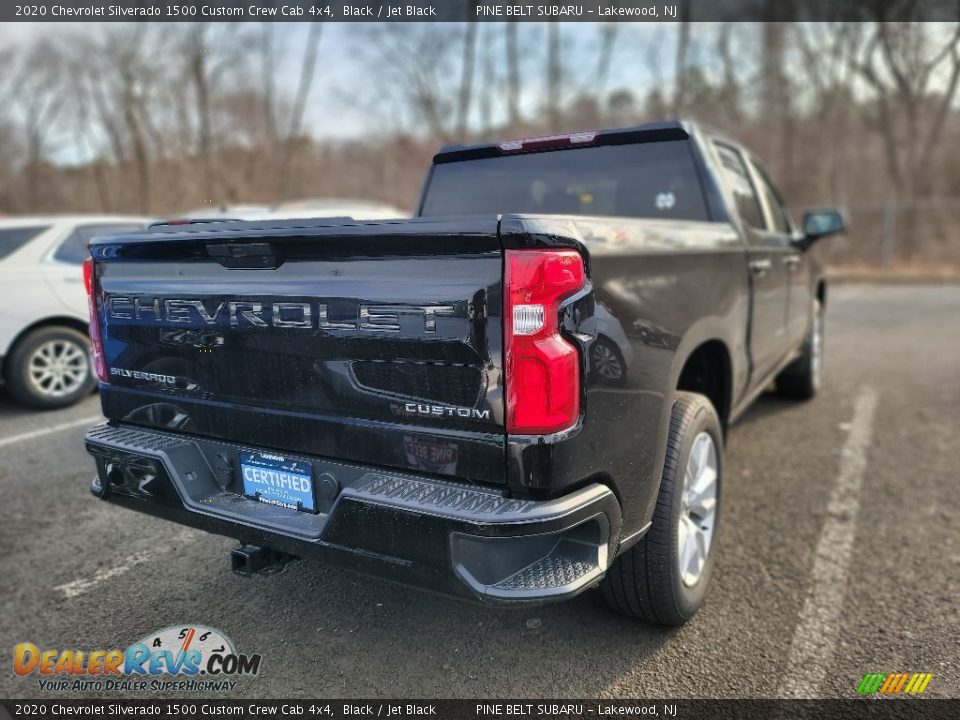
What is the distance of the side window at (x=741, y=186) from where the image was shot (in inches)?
153

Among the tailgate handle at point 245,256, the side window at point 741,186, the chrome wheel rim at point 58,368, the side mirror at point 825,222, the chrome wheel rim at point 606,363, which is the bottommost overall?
the chrome wheel rim at point 58,368

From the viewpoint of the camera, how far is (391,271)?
6.50ft

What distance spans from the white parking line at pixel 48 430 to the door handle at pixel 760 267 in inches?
194

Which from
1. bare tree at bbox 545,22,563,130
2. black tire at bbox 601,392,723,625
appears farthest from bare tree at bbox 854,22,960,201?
black tire at bbox 601,392,723,625

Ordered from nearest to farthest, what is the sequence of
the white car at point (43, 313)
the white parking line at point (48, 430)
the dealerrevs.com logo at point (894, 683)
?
the dealerrevs.com logo at point (894, 683) → the white parking line at point (48, 430) → the white car at point (43, 313)

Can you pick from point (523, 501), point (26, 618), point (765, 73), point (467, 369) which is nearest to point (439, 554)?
point (523, 501)

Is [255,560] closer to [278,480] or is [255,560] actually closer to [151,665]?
[278,480]

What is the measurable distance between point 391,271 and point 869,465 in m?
3.76

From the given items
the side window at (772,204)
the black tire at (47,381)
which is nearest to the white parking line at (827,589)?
the side window at (772,204)

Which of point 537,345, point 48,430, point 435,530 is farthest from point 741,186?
point 48,430

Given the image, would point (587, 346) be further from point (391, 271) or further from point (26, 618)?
point (26, 618)

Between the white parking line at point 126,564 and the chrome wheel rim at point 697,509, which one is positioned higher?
the chrome wheel rim at point 697,509

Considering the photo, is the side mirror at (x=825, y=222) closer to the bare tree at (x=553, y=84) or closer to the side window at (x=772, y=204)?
the side window at (x=772, y=204)

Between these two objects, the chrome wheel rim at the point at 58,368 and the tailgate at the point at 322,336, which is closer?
the tailgate at the point at 322,336
